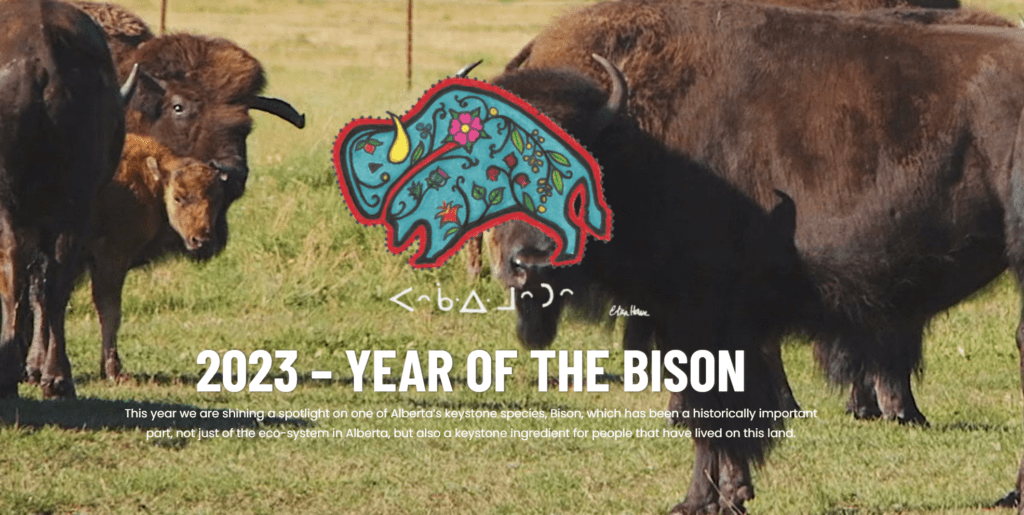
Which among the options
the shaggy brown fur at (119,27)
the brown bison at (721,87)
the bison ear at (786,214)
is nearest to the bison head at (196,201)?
the shaggy brown fur at (119,27)

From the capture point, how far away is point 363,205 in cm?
724

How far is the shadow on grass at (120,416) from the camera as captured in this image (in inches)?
331

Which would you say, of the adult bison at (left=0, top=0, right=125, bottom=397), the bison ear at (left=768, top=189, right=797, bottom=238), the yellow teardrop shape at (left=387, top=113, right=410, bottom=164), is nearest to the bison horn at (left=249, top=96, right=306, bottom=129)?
the adult bison at (left=0, top=0, right=125, bottom=397)

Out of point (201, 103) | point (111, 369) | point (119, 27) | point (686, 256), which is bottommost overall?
point (111, 369)

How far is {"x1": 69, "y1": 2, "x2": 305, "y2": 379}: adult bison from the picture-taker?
450 inches

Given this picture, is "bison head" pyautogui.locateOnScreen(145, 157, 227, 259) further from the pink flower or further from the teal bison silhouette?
the pink flower

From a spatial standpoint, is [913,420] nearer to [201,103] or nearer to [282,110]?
[282,110]

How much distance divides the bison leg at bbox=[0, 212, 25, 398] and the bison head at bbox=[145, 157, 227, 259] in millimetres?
2011

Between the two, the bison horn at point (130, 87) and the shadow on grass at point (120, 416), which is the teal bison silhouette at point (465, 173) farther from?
the bison horn at point (130, 87)

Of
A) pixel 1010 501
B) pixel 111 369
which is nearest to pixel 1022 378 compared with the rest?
pixel 1010 501

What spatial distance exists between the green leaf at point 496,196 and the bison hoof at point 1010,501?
2492mm

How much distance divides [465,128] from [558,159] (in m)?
0.50

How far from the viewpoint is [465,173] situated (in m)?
7.09

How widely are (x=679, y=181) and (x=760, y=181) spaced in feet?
1.07
